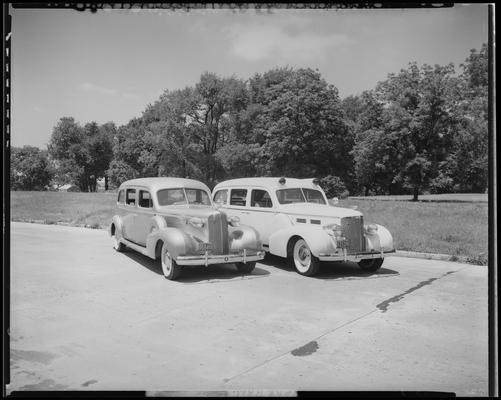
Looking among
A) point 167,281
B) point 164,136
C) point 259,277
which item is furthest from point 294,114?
point 167,281

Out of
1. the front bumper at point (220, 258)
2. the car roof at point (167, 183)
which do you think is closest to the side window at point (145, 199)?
the car roof at point (167, 183)

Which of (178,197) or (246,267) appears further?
(178,197)

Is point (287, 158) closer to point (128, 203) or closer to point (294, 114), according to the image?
point (294, 114)

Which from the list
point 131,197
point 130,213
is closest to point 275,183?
point 131,197

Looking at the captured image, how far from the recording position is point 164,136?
24.8 ft

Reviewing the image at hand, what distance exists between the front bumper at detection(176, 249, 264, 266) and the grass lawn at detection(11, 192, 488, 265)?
2512 millimetres

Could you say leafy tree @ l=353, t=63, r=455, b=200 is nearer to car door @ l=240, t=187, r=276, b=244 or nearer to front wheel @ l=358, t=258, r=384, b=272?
front wheel @ l=358, t=258, r=384, b=272

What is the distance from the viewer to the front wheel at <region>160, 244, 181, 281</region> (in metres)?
6.98

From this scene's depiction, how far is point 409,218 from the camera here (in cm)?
1209

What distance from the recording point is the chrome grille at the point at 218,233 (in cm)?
724

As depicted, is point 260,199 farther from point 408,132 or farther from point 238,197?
point 408,132

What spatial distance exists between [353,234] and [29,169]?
5.44 m

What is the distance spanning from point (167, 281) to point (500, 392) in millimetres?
5115

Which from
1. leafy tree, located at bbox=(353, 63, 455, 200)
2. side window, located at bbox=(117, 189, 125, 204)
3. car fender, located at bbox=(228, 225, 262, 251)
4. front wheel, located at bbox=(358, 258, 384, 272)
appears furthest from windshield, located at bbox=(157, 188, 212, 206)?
leafy tree, located at bbox=(353, 63, 455, 200)
